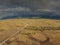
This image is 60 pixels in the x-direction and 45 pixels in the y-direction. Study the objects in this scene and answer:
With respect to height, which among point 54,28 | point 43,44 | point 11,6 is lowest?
point 43,44

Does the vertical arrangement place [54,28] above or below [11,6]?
below

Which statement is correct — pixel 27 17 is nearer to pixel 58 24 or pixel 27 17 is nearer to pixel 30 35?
pixel 30 35

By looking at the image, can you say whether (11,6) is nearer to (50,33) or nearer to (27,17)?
(27,17)

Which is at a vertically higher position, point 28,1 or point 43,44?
point 28,1

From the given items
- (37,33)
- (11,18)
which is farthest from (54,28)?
(11,18)

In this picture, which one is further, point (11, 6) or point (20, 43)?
point (11, 6)

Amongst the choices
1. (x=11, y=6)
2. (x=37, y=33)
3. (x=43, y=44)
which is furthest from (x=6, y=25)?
(x=43, y=44)
